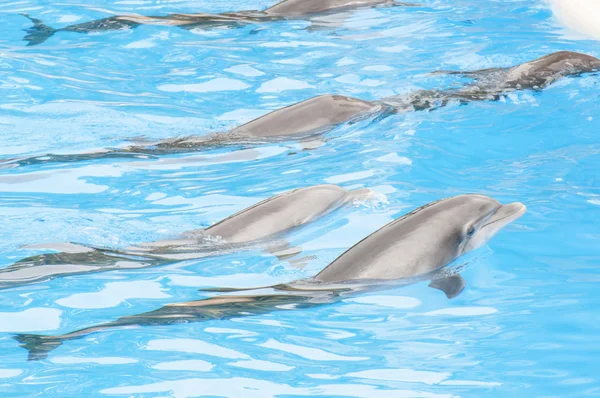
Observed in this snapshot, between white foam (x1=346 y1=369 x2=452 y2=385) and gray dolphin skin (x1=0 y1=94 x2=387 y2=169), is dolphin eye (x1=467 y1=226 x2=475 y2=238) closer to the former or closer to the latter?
white foam (x1=346 y1=369 x2=452 y2=385)

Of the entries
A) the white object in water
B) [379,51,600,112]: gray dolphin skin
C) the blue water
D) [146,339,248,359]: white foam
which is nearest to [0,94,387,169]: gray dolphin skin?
the blue water

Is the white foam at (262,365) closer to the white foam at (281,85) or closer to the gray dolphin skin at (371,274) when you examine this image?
the gray dolphin skin at (371,274)

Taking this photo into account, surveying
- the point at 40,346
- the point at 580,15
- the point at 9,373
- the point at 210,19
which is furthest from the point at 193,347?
the point at 580,15

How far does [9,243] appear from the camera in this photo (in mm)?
6430

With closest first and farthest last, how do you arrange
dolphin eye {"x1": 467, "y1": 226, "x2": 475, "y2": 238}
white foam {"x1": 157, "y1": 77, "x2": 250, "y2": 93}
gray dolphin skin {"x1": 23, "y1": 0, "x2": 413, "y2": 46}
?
1. dolphin eye {"x1": 467, "y1": 226, "x2": 475, "y2": 238}
2. white foam {"x1": 157, "y1": 77, "x2": 250, "y2": 93}
3. gray dolphin skin {"x1": 23, "y1": 0, "x2": 413, "y2": 46}

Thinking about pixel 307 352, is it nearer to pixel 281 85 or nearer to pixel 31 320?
pixel 31 320

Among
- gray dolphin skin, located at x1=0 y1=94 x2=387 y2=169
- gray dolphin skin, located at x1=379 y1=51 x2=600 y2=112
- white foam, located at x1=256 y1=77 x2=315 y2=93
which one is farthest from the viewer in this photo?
white foam, located at x1=256 y1=77 x2=315 y2=93

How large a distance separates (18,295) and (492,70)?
227 inches

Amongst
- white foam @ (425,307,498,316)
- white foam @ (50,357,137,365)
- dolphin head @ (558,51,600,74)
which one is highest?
dolphin head @ (558,51,600,74)

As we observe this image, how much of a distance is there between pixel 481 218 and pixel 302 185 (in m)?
1.88

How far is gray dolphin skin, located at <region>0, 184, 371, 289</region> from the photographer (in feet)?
19.0

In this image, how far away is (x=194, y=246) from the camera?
20.1ft

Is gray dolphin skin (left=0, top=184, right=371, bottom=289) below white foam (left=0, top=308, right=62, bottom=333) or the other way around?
the other way around

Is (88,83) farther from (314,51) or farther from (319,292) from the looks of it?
(319,292)
